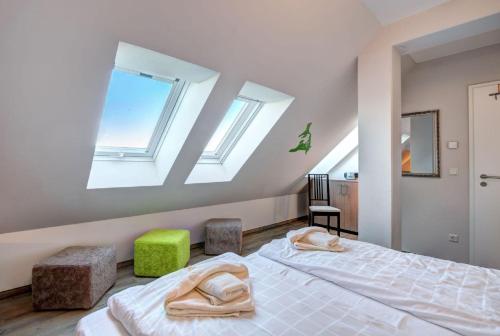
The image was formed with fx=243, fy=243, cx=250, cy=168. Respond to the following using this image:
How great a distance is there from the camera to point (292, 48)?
221cm

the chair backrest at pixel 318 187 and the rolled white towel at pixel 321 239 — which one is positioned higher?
the chair backrest at pixel 318 187

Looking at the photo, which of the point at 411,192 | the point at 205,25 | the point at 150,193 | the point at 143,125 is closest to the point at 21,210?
the point at 150,193

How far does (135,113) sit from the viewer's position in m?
2.44

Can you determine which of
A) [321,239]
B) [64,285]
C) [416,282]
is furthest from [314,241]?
[64,285]

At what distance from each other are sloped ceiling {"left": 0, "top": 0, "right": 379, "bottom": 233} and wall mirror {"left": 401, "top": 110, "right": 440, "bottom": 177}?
1.00 m

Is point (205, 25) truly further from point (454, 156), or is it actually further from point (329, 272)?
point (454, 156)

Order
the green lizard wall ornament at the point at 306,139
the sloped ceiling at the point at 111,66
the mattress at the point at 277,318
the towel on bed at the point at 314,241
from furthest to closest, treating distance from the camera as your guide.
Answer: the green lizard wall ornament at the point at 306,139 < the towel on bed at the point at 314,241 < the sloped ceiling at the point at 111,66 < the mattress at the point at 277,318

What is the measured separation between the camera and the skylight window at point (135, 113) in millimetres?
2223

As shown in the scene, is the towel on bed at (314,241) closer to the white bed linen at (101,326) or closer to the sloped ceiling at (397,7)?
the white bed linen at (101,326)

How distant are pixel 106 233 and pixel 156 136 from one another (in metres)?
1.21

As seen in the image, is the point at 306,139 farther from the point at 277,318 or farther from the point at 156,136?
the point at 277,318

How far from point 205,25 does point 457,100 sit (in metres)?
2.98

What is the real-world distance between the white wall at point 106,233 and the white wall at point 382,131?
1895 mm

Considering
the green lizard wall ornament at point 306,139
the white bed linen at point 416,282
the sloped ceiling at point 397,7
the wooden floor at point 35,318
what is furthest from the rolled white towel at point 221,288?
the sloped ceiling at point 397,7
